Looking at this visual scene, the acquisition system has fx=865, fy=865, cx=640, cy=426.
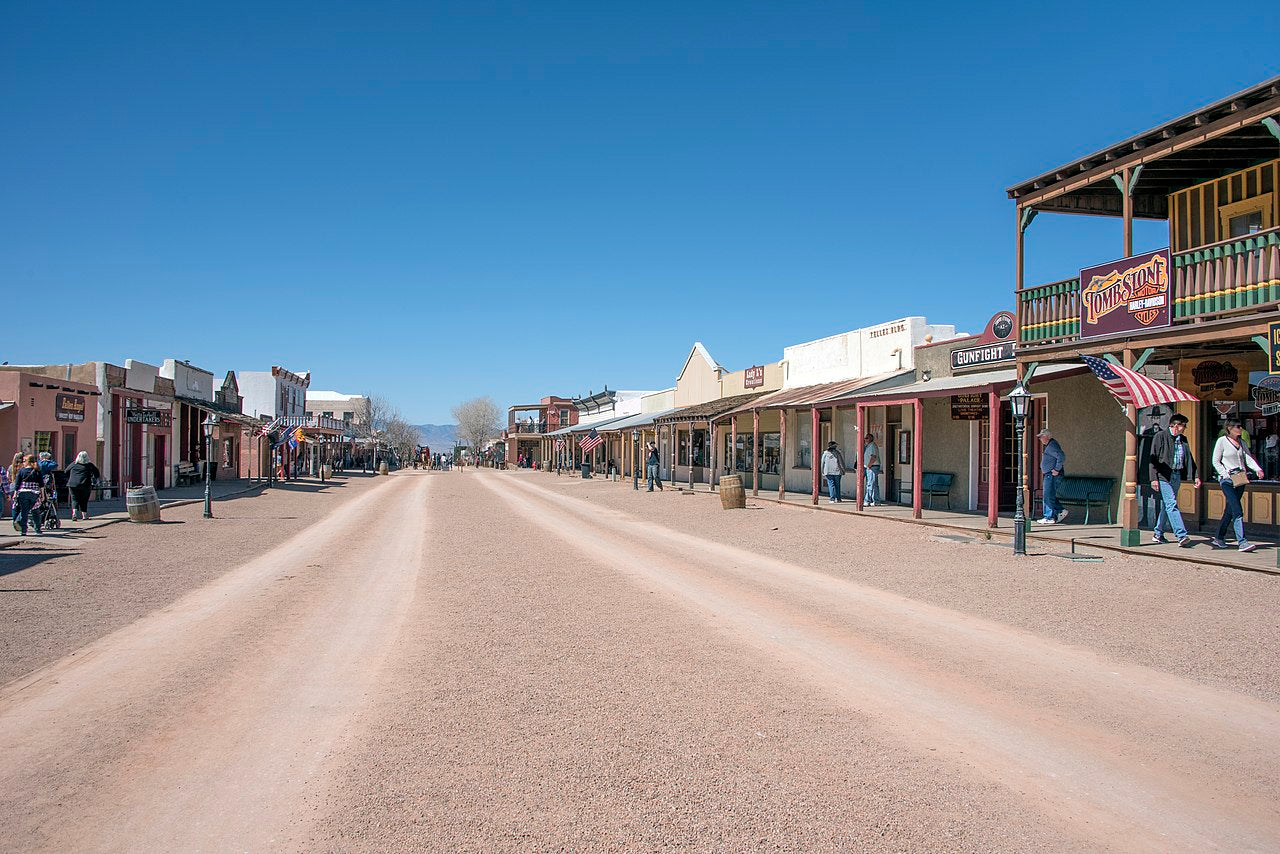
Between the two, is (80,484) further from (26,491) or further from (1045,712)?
(1045,712)

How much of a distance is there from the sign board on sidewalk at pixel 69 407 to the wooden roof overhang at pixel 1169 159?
23.8 metres

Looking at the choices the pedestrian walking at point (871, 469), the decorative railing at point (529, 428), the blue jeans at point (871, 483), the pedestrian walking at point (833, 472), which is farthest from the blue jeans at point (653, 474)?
the decorative railing at point (529, 428)

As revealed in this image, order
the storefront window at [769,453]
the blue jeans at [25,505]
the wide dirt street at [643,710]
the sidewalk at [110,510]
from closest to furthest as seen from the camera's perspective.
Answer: the wide dirt street at [643,710], the blue jeans at [25,505], the sidewalk at [110,510], the storefront window at [769,453]

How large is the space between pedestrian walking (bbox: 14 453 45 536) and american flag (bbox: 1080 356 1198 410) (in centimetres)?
1786

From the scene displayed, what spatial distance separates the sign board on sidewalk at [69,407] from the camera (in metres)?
23.1

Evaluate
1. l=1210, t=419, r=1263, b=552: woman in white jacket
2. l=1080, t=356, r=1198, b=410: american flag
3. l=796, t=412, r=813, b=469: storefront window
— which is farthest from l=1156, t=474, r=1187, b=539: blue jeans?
l=796, t=412, r=813, b=469: storefront window

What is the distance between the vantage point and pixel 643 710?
5504 millimetres

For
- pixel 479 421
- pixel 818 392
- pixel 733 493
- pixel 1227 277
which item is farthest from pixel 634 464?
pixel 479 421

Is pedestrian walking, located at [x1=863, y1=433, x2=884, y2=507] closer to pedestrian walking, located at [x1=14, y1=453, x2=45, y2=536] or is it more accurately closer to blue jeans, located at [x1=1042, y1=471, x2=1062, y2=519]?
blue jeans, located at [x1=1042, y1=471, x2=1062, y2=519]

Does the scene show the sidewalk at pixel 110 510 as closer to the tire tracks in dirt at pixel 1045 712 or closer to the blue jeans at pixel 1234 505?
the tire tracks in dirt at pixel 1045 712

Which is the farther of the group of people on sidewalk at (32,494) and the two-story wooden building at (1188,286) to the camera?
the group of people on sidewalk at (32,494)

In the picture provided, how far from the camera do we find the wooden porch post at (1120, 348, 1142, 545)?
12852mm

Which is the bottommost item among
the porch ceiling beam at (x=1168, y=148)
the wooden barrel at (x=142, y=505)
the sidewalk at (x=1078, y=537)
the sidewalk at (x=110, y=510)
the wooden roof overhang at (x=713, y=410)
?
the sidewalk at (x=110, y=510)

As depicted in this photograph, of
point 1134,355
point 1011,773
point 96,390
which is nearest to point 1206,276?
point 1134,355
